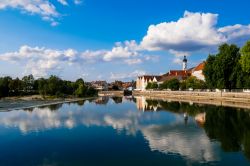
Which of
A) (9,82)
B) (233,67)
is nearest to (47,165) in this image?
(233,67)

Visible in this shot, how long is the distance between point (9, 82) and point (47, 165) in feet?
437

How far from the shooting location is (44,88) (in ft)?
423

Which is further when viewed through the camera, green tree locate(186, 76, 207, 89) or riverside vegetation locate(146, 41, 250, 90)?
green tree locate(186, 76, 207, 89)

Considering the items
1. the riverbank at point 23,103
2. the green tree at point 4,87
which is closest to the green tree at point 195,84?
the riverbank at point 23,103

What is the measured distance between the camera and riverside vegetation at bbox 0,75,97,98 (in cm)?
12975

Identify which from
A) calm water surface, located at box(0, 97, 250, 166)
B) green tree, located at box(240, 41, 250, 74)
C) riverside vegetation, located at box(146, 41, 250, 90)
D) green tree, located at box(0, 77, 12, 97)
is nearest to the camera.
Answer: calm water surface, located at box(0, 97, 250, 166)

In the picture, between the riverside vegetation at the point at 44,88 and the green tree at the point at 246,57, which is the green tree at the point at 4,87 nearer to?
the riverside vegetation at the point at 44,88

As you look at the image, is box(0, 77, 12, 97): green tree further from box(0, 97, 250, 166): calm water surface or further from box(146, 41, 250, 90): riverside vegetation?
box(0, 97, 250, 166): calm water surface

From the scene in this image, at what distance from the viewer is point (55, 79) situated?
438 ft

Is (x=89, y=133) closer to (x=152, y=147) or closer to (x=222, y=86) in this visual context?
(x=152, y=147)

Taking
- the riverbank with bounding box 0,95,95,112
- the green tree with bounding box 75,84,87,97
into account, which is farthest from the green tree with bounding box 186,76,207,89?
the riverbank with bounding box 0,95,95,112

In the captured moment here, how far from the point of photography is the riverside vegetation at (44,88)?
130 meters

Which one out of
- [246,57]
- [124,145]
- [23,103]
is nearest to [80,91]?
[23,103]

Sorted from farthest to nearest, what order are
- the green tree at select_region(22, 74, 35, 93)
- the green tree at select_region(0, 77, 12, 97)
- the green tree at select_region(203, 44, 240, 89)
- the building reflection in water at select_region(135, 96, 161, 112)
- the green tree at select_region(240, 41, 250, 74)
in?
1. the green tree at select_region(22, 74, 35, 93)
2. the green tree at select_region(0, 77, 12, 97)
3. the green tree at select_region(203, 44, 240, 89)
4. the green tree at select_region(240, 41, 250, 74)
5. the building reflection in water at select_region(135, 96, 161, 112)
